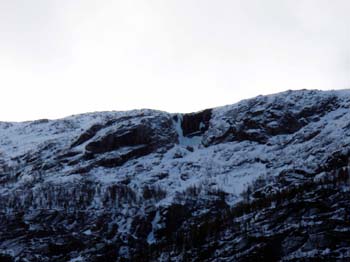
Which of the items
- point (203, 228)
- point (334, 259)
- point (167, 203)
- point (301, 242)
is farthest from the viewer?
point (167, 203)

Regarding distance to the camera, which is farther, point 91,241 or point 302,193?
point 91,241

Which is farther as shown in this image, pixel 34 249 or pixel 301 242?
pixel 34 249

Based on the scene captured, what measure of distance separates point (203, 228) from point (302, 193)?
71.7ft

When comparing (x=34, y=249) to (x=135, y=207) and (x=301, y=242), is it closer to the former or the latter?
(x=135, y=207)

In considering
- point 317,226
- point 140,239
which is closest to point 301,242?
point 317,226

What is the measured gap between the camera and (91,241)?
17038 centimetres

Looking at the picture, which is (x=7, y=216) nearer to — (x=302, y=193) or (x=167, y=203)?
(x=167, y=203)

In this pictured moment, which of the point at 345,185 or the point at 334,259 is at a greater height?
the point at 345,185

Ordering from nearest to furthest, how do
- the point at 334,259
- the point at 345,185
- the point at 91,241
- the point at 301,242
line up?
the point at 334,259
the point at 301,242
the point at 345,185
the point at 91,241

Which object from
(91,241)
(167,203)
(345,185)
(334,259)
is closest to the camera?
(334,259)

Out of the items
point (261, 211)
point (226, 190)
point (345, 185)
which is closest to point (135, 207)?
point (226, 190)

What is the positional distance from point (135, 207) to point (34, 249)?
28.1 meters

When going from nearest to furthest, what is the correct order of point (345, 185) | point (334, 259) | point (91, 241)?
point (334, 259) → point (345, 185) → point (91, 241)

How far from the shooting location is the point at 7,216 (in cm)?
18525
